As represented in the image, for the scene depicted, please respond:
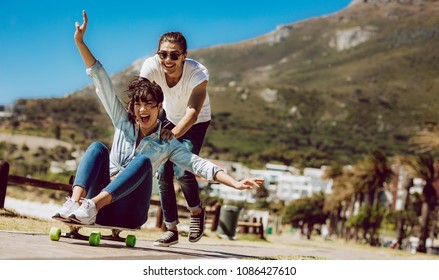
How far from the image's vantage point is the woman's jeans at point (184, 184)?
5.94m

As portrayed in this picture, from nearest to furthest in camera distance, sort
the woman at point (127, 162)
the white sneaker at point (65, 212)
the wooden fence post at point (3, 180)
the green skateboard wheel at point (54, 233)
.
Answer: the white sneaker at point (65, 212)
the woman at point (127, 162)
the green skateboard wheel at point (54, 233)
the wooden fence post at point (3, 180)

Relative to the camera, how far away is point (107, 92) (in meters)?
5.31

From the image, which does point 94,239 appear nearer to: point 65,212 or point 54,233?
point 54,233

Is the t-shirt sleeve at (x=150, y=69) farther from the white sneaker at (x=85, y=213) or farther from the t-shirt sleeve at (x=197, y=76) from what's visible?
the white sneaker at (x=85, y=213)

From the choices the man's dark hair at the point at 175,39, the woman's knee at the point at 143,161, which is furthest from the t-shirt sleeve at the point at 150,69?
the woman's knee at the point at 143,161

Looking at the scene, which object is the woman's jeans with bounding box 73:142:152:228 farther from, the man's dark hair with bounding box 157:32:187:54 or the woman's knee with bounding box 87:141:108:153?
the man's dark hair with bounding box 157:32:187:54

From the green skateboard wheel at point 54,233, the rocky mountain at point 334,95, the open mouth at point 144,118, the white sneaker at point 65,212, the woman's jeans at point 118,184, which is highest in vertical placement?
the rocky mountain at point 334,95

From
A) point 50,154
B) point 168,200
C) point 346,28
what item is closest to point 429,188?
point 168,200

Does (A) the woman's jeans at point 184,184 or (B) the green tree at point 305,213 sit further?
(B) the green tree at point 305,213

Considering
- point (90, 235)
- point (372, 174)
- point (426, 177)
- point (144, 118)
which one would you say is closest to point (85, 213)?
point (90, 235)

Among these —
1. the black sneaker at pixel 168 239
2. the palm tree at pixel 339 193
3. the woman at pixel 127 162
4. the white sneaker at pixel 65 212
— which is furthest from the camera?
the palm tree at pixel 339 193

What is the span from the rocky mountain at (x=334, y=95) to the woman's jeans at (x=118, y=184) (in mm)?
74827

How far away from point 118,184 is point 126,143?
0.51 meters

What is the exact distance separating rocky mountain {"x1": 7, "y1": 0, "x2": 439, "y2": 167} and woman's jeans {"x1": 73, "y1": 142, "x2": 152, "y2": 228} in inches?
2946
